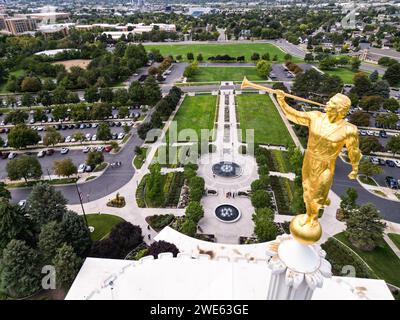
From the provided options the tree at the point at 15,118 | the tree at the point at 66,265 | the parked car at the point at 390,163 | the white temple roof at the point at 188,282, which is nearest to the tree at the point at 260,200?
the white temple roof at the point at 188,282

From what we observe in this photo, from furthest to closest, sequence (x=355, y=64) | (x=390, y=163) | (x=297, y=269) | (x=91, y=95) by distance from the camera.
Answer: (x=355, y=64), (x=91, y=95), (x=390, y=163), (x=297, y=269)

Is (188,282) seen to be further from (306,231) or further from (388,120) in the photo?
(388,120)

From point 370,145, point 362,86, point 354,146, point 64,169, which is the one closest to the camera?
point 354,146

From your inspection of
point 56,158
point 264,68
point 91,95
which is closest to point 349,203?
point 56,158

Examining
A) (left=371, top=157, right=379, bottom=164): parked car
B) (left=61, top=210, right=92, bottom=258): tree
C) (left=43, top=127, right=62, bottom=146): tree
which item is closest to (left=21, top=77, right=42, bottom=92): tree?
(left=43, top=127, right=62, bottom=146): tree

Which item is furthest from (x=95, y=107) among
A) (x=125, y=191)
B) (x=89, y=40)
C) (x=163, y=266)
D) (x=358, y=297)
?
(x=89, y=40)

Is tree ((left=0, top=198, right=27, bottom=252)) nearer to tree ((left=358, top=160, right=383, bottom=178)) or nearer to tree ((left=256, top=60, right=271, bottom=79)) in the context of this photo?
tree ((left=358, top=160, right=383, bottom=178))

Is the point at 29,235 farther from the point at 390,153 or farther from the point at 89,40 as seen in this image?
the point at 89,40
